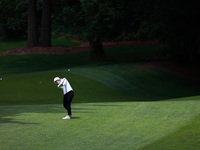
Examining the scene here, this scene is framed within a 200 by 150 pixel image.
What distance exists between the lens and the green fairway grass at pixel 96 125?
42.3 feet

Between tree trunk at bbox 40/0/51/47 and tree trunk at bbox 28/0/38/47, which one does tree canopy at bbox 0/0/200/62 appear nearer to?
tree trunk at bbox 40/0/51/47

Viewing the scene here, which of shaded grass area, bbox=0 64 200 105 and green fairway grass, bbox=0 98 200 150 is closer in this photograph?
green fairway grass, bbox=0 98 200 150

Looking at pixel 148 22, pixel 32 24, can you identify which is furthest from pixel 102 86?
pixel 32 24

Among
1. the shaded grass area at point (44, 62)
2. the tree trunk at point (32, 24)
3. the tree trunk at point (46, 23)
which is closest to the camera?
the shaded grass area at point (44, 62)

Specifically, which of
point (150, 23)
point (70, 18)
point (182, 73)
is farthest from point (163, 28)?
point (70, 18)

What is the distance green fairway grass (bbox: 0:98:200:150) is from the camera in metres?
12.9

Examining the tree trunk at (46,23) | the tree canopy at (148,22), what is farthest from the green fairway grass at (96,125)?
the tree trunk at (46,23)

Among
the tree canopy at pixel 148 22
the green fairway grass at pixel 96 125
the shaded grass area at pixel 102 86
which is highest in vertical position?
the tree canopy at pixel 148 22

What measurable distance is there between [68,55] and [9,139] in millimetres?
32422

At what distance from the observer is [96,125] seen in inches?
612

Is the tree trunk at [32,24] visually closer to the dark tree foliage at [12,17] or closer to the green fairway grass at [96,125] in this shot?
the dark tree foliage at [12,17]

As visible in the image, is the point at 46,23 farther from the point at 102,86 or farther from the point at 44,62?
the point at 102,86

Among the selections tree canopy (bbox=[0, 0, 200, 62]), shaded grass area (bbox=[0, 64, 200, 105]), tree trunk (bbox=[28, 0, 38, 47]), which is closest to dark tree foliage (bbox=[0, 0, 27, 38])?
tree trunk (bbox=[28, 0, 38, 47])

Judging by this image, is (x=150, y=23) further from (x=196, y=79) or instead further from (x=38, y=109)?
(x=38, y=109)
